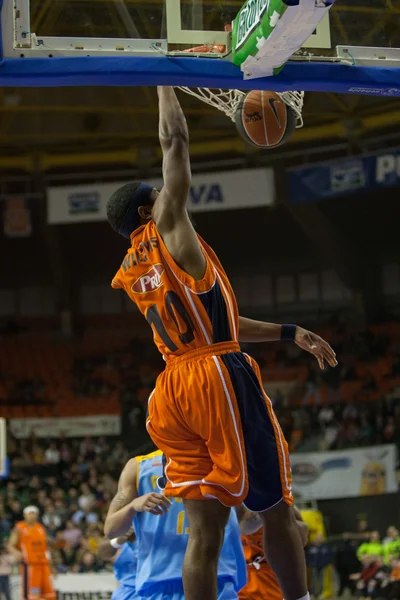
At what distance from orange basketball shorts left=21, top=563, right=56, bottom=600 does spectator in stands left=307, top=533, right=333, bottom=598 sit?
3774 mm

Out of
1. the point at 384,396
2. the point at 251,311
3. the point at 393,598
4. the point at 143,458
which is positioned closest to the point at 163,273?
the point at 143,458

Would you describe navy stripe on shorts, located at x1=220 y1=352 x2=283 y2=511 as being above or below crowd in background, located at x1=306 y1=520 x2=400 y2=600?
above

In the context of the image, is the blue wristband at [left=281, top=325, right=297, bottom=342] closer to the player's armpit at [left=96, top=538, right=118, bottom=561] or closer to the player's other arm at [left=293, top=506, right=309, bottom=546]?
the player's other arm at [left=293, top=506, right=309, bottom=546]

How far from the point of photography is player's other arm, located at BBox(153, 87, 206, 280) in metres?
3.81

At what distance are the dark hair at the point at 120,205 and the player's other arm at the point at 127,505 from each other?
4.38ft

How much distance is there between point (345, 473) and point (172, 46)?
13504 mm

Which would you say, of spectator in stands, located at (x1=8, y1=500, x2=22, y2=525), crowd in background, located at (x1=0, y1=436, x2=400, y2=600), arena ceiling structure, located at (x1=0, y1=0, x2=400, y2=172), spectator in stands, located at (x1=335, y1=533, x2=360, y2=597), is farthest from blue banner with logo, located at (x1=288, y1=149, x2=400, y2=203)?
spectator in stands, located at (x1=8, y1=500, x2=22, y2=525)

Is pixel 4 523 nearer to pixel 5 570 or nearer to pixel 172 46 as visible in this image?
pixel 5 570

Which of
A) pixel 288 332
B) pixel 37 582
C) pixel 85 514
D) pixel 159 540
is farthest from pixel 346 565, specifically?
pixel 288 332

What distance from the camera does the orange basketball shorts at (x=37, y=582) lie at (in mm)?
12336

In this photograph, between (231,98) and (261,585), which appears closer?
(231,98)

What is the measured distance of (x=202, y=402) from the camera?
3752 millimetres

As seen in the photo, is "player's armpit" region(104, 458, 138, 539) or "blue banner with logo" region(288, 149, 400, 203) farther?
"blue banner with logo" region(288, 149, 400, 203)

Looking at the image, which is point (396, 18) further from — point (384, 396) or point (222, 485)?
point (384, 396)
